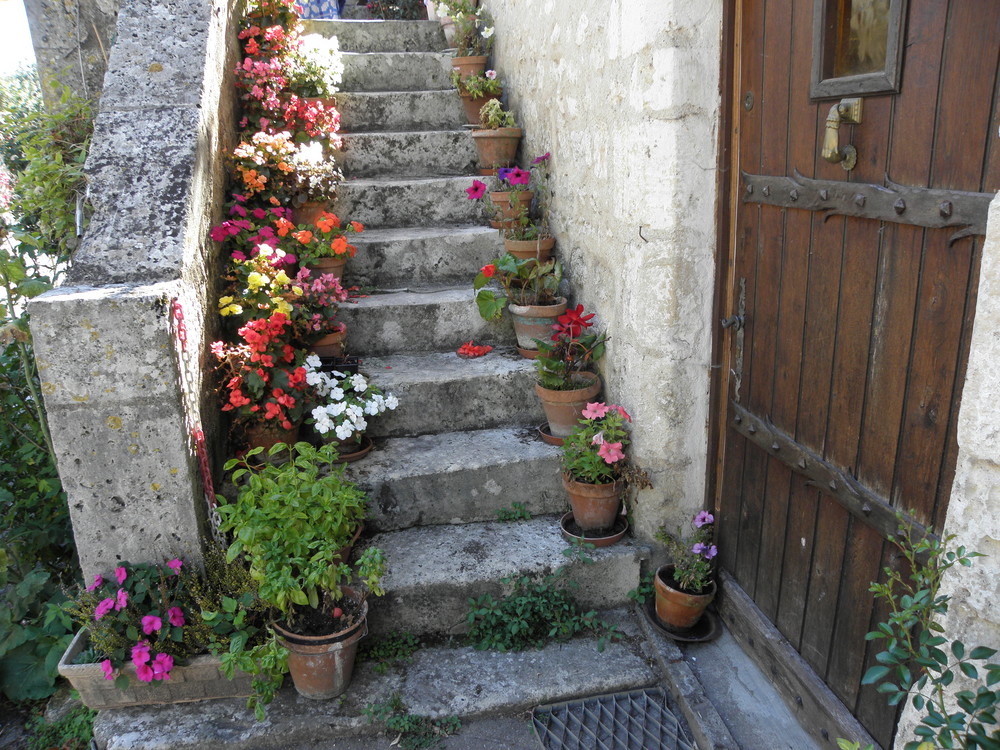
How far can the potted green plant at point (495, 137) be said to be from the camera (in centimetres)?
435

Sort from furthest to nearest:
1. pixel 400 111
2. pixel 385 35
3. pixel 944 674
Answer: pixel 385 35 → pixel 400 111 → pixel 944 674

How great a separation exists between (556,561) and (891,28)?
2.06 metres

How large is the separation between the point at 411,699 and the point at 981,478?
1.93 metres

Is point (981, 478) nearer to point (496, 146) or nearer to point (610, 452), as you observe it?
point (610, 452)

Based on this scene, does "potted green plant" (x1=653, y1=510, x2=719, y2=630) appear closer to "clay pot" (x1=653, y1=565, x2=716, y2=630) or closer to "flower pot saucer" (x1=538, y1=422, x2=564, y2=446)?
"clay pot" (x1=653, y1=565, x2=716, y2=630)

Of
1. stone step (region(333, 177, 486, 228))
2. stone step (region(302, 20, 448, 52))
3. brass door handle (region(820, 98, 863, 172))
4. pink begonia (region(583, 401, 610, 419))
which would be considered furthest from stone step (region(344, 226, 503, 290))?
brass door handle (region(820, 98, 863, 172))

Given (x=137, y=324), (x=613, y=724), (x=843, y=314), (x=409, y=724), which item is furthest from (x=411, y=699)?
(x=843, y=314)

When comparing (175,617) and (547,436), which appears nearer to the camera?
(175,617)

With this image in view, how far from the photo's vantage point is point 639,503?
294 cm

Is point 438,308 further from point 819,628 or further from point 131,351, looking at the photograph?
point 819,628

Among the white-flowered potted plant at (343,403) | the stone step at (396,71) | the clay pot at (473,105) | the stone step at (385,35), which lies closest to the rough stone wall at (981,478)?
the white-flowered potted plant at (343,403)

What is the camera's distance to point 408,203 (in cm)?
441

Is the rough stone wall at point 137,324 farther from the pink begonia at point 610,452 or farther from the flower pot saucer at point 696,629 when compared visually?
the flower pot saucer at point 696,629

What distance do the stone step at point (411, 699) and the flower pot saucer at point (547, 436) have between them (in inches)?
33.7
